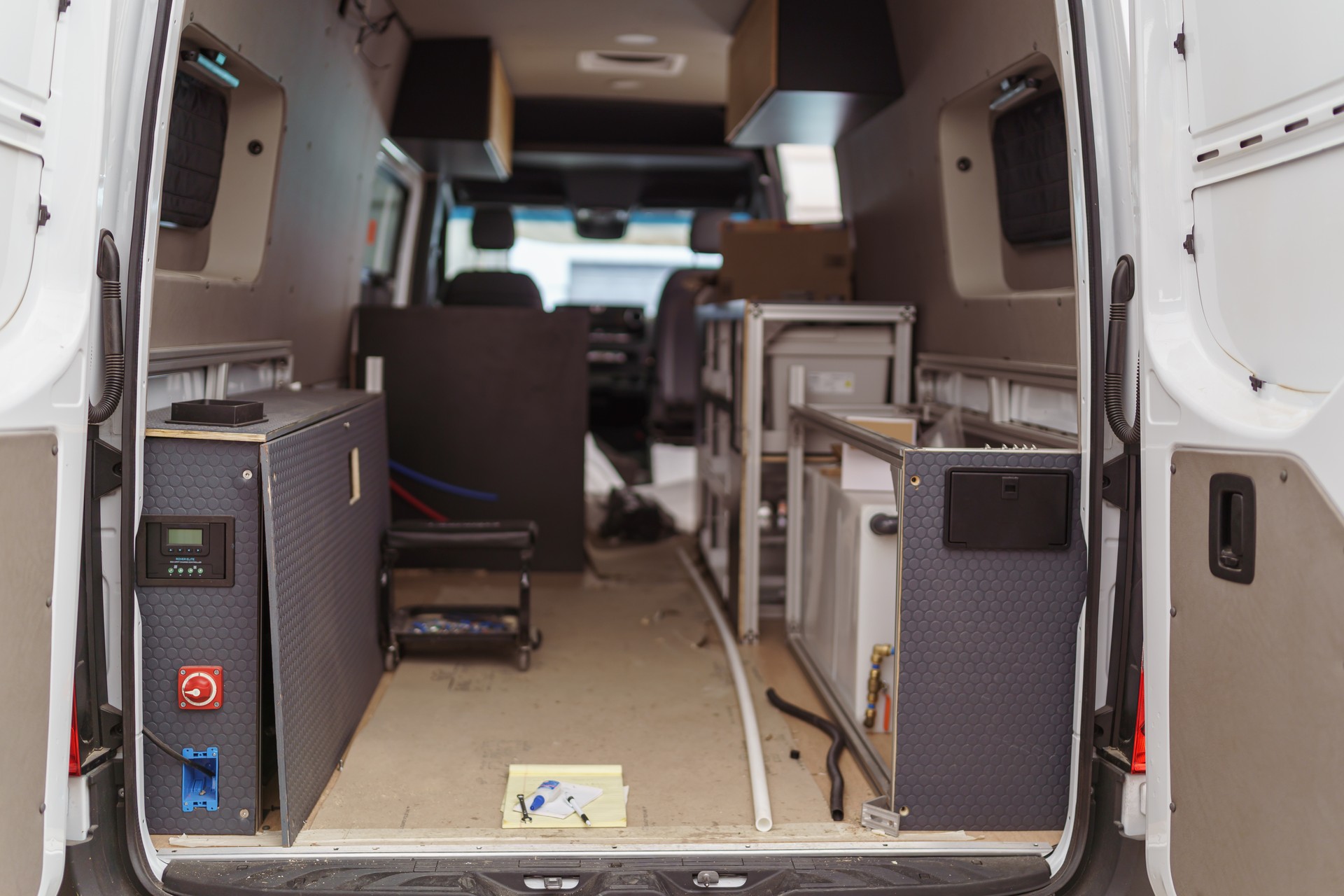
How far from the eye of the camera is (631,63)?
494cm

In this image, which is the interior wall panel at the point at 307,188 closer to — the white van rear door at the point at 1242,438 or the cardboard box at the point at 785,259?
the cardboard box at the point at 785,259

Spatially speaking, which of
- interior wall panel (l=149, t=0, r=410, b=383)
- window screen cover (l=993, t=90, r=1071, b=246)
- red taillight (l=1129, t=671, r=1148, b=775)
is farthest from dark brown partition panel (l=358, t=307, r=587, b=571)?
red taillight (l=1129, t=671, r=1148, b=775)

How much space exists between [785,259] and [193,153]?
2.57 m

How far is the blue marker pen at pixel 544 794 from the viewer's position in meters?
2.34

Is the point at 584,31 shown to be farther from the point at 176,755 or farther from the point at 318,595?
the point at 176,755

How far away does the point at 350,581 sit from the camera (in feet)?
9.29

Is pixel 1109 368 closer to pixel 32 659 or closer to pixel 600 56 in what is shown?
pixel 32 659

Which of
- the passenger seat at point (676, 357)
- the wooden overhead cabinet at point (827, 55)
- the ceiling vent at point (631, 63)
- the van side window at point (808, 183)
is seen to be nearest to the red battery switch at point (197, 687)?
the wooden overhead cabinet at point (827, 55)

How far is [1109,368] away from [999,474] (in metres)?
0.33

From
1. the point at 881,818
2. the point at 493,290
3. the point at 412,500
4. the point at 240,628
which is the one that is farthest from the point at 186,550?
the point at 493,290

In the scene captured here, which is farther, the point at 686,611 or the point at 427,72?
the point at 427,72

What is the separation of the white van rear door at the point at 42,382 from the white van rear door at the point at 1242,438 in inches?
73.4

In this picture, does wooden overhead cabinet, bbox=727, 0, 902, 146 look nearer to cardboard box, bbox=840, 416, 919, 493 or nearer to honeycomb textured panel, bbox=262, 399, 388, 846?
cardboard box, bbox=840, 416, 919, 493

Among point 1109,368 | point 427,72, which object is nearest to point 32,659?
point 1109,368
